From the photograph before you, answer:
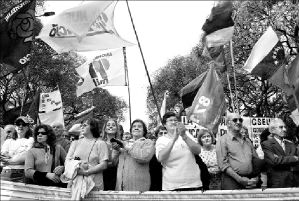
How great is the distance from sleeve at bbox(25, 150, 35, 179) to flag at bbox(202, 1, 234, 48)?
3.45m

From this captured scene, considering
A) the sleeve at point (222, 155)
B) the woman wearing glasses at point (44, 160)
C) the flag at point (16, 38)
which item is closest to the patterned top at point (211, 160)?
the sleeve at point (222, 155)

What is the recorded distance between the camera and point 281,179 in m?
6.09

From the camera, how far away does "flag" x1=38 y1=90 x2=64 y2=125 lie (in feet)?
45.4

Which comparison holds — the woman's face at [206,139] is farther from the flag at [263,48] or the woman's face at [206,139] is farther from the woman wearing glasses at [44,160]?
the flag at [263,48]

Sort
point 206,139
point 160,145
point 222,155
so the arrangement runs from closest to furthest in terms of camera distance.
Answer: point 160,145 < point 222,155 < point 206,139

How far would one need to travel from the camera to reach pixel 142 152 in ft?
19.2

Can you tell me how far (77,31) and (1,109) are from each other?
25.4 metres

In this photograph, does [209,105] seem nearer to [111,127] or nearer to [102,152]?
[111,127]

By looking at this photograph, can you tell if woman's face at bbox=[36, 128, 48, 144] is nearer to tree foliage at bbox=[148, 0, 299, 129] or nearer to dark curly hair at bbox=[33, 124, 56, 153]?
dark curly hair at bbox=[33, 124, 56, 153]

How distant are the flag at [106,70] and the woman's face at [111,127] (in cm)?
566

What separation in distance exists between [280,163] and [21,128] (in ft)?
12.4

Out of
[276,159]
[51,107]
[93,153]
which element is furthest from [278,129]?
[51,107]

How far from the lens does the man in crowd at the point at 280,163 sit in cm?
603

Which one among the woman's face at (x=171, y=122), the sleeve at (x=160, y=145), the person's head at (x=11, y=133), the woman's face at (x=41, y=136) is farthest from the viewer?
the person's head at (x=11, y=133)
